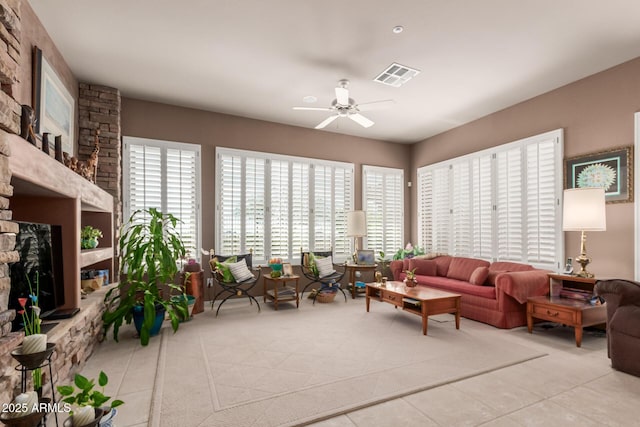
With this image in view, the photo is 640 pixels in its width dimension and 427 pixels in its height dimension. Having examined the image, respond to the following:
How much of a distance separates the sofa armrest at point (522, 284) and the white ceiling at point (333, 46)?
8.34 feet

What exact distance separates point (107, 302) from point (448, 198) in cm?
575

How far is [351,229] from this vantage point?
19.5ft

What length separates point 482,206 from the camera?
564 cm

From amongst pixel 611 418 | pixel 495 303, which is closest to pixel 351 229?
pixel 495 303

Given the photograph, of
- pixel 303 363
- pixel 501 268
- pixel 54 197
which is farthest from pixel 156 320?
pixel 501 268

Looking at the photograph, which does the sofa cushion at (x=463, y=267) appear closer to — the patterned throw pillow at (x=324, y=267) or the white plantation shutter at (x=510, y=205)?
the white plantation shutter at (x=510, y=205)

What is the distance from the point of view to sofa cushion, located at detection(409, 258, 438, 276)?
5.73 m

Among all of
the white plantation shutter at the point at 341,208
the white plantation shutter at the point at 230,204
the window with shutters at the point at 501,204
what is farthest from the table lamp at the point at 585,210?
the white plantation shutter at the point at 230,204

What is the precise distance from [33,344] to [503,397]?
9.36ft

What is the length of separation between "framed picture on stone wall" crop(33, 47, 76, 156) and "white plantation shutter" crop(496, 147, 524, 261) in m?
6.01

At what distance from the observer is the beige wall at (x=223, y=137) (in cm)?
507

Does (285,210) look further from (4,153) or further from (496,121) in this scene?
(4,153)

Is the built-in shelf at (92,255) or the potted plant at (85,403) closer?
the potted plant at (85,403)

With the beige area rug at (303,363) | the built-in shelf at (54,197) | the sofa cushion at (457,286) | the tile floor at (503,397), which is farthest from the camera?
the sofa cushion at (457,286)
